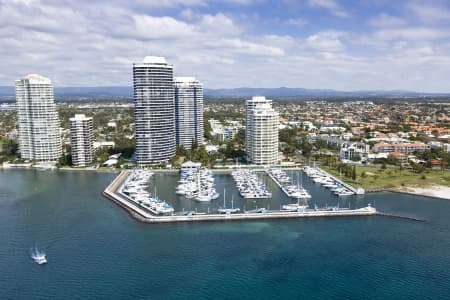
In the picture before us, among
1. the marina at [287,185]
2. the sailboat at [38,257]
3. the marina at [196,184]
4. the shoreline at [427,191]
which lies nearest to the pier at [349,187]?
the shoreline at [427,191]

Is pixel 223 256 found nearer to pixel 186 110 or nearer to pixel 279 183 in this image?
pixel 279 183

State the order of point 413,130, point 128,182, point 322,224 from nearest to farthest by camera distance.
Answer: point 322,224 → point 128,182 → point 413,130

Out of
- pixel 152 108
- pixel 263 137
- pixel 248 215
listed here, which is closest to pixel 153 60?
pixel 152 108

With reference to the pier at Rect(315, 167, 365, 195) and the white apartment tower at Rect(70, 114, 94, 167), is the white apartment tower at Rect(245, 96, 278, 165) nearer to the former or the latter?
the pier at Rect(315, 167, 365, 195)

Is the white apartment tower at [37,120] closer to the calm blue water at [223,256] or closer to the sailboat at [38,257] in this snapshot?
the calm blue water at [223,256]

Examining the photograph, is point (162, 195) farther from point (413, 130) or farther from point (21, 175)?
point (413, 130)

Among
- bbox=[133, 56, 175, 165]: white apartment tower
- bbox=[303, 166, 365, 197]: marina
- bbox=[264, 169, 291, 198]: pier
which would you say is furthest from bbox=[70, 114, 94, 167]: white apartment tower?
bbox=[303, 166, 365, 197]: marina

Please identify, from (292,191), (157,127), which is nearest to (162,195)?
(292,191)
